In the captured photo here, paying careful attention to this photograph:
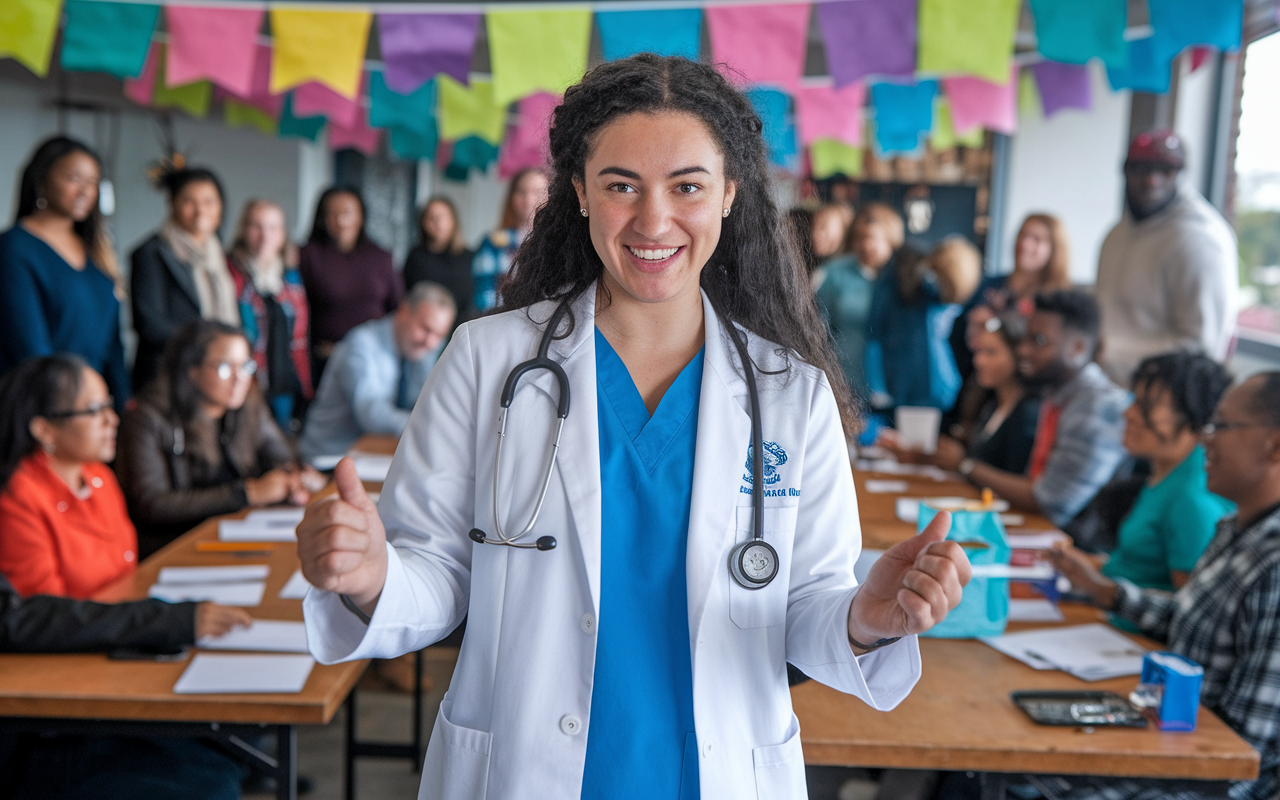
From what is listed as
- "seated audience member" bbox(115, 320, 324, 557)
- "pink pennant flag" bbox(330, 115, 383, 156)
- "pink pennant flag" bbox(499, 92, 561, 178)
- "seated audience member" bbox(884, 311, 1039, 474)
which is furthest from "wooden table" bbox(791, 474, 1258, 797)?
"pink pennant flag" bbox(330, 115, 383, 156)

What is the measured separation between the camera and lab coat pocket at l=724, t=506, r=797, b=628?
1.24 metres

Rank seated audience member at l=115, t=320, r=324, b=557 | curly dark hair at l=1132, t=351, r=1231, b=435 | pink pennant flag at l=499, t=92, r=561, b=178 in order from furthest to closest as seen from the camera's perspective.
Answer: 1. pink pennant flag at l=499, t=92, r=561, b=178
2. seated audience member at l=115, t=320, r=324, b=557
3. curly dark hair at l=1132, t=351, r=1231, b=435

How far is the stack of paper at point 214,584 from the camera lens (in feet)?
7.35

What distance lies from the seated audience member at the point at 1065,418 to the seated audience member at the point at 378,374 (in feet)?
7.01

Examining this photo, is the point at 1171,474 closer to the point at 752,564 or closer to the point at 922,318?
the point at 752,564

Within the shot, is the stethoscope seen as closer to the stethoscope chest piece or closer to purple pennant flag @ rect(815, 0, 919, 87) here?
the stethoscope chest piece

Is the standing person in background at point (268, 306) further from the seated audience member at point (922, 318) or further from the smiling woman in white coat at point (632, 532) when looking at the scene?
the smiling woman in white coat at point (632, 532)

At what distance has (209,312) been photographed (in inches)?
175

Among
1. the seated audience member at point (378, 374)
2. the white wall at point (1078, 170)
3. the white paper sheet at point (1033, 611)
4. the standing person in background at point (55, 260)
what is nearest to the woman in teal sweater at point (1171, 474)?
the white paper sheet at point (1033, 611)

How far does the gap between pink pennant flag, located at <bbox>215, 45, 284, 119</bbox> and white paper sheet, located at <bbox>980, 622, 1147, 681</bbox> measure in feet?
18.6

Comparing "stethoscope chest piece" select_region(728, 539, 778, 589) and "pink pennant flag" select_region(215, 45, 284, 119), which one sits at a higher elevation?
"pink pennant flag" select_region(215, 45, 284, 119)

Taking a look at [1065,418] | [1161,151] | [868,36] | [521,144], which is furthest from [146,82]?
[1065,418]

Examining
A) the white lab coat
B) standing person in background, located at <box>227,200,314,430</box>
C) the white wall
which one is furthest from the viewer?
the white wall

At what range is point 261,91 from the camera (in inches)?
306
